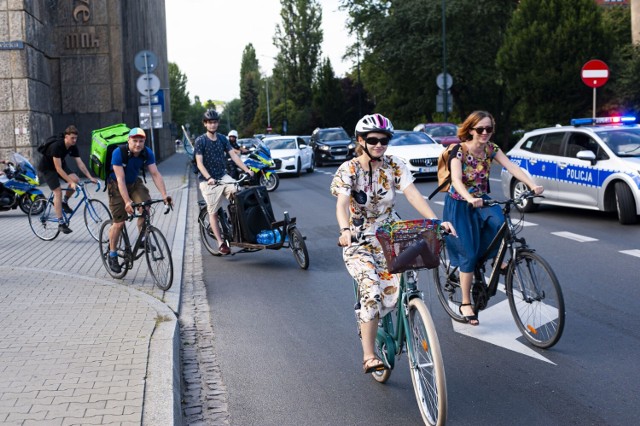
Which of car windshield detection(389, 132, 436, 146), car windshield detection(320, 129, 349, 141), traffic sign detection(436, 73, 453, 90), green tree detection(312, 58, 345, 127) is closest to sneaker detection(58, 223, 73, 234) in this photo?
car windshield detection(389, 132, 436, 146)

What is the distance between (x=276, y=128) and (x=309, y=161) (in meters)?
82.3

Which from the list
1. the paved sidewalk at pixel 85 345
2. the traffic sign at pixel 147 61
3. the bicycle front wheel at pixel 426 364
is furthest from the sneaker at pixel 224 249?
the traffic sign at pixel 147 61

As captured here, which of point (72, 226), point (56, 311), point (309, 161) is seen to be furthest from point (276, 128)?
point (56, 311)

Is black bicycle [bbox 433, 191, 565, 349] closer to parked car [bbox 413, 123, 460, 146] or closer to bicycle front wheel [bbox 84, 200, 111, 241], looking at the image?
bicycle front wheel [bbox 84, 200, 111, 241]

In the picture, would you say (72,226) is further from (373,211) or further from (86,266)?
(373,211)

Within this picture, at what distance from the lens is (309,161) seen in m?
32.0

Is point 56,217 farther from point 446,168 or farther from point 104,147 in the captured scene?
point 446,168

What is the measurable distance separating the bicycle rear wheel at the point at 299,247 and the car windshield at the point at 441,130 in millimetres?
24405

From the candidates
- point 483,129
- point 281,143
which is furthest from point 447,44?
point 483,129

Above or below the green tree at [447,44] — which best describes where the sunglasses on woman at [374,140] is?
below

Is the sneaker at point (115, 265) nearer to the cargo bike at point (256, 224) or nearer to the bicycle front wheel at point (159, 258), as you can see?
the bicycle front wheel at point (159, 258)

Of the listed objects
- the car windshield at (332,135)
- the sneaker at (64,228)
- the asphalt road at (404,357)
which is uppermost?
the car windshield at (332,135)

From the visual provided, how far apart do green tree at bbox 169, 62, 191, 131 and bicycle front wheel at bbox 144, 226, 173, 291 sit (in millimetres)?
105765

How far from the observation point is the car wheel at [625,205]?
12539mm
